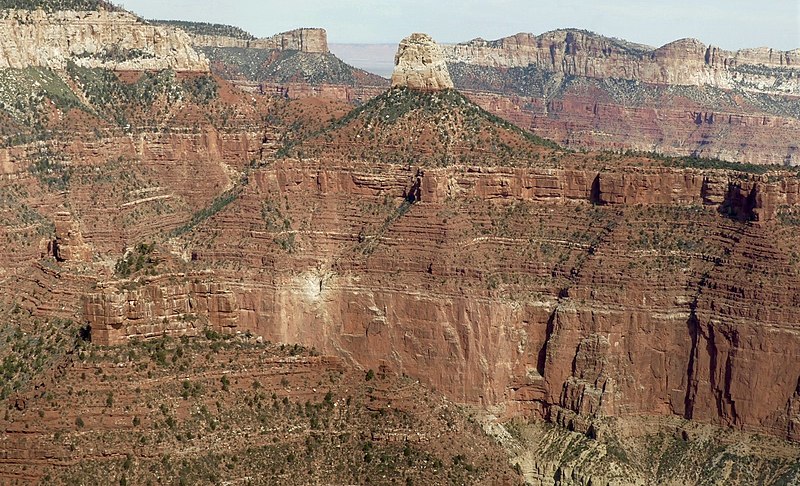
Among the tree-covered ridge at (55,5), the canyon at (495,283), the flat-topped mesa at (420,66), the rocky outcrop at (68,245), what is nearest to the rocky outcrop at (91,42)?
the tree-covered ridge at (55,5)

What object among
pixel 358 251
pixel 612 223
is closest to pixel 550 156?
pixel 612 223

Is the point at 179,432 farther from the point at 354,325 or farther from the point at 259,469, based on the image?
the point at 354,325

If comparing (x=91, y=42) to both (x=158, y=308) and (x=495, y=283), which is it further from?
(x=158, y=308)

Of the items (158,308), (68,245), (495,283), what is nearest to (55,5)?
(495,283)

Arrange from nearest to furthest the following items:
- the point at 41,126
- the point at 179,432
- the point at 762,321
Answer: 1. the point at 179,432
2. the point at 762,321
3. the point at 41,126

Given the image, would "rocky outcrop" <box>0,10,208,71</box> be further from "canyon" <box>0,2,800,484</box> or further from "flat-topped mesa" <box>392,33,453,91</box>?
"flat-topped mesa" <box>392,33,453,91</box>

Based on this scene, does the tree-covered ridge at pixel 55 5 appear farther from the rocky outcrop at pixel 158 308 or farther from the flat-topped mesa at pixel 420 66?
the rocky outcrop at pixel 158 308
